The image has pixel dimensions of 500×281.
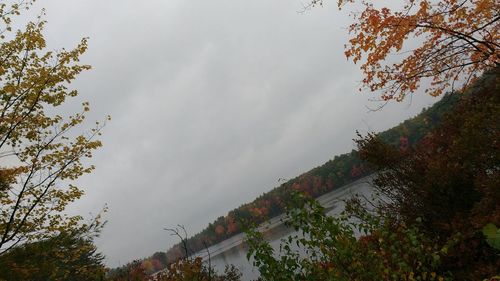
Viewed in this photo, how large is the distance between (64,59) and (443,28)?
8.81 metres

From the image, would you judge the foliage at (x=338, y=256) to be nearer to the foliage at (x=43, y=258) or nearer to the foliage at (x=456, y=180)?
the foliage at (x=456, y=180)

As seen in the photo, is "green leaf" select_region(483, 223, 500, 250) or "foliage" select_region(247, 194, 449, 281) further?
"foliage" select_region(247, 194, 449, 281)

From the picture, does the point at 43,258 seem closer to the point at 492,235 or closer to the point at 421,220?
the point at 421,220

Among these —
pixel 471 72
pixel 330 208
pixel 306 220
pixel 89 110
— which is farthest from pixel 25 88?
pixel 330 208

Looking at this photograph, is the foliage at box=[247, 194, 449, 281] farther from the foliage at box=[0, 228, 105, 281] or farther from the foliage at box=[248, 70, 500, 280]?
the foliage at box=[0, 228, 105, 281]

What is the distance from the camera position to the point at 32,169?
30.9ft

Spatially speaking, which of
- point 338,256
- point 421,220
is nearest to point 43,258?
point 338,256

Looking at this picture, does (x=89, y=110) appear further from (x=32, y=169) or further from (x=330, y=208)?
(x=330, y=208)

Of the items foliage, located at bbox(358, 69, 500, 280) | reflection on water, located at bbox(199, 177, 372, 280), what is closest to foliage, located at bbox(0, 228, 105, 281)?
reflection on water, located at bbox(199, 177, 372, 280)

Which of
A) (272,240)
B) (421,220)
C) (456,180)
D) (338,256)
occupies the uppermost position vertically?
(456,180)

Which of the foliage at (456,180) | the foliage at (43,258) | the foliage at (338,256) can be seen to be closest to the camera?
the foliage at (338,256)

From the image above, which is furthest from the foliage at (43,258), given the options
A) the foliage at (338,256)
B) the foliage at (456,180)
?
the foliage at (456,180)

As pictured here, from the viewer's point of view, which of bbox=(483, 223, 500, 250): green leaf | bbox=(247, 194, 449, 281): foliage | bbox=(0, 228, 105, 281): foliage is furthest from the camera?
bbox=(0, 228, 105, 281): foliage

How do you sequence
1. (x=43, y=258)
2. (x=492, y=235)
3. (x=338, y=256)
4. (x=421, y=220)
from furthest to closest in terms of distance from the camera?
(x=43, y=258)
(x=421, y=220)
(x=338, y=256)
(x=492, y=235)
